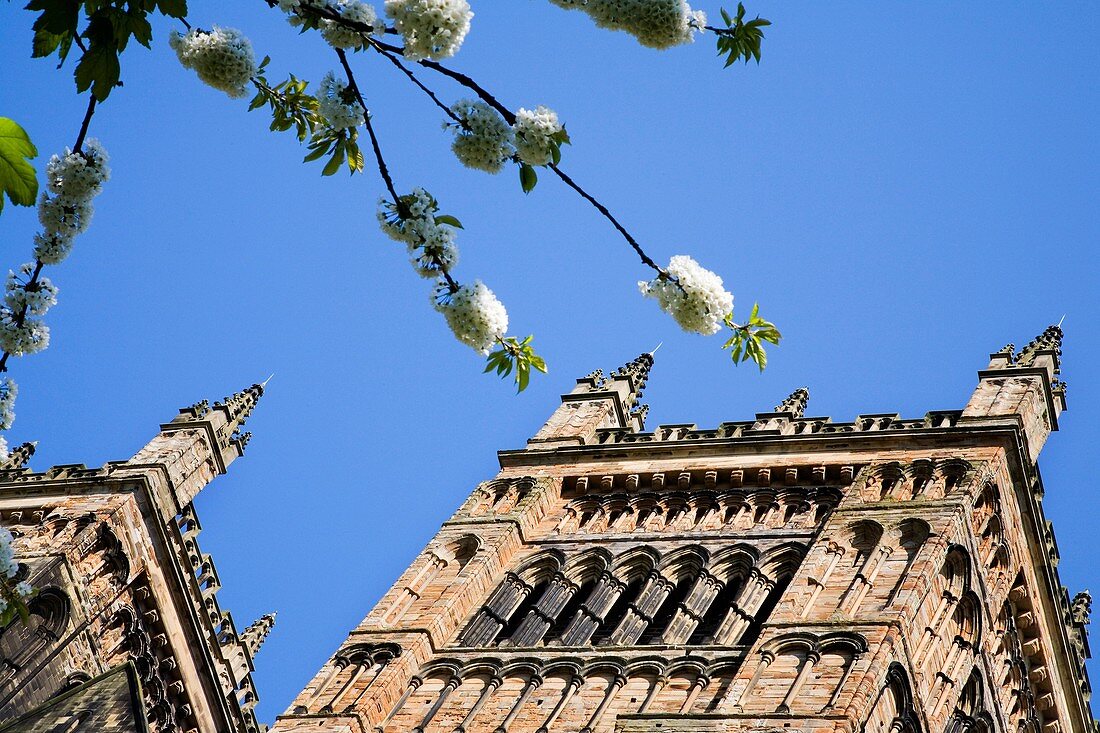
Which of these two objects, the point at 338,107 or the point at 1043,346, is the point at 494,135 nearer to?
the point at 338,107

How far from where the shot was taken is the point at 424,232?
9289 mm

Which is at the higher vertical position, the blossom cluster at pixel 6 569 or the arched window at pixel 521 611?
the arched window at pixel 521 611

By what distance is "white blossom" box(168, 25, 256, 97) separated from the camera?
9.17m

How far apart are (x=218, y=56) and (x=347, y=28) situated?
38.3 inches

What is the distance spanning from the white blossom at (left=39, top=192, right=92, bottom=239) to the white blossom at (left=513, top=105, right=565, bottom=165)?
254 cm

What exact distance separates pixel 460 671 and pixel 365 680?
1.61 metres

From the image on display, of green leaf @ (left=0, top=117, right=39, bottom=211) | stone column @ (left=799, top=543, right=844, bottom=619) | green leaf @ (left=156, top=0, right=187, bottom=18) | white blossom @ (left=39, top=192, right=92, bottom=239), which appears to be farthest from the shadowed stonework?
green leaf @ (left=0, top=117, right=39, bottom=211)

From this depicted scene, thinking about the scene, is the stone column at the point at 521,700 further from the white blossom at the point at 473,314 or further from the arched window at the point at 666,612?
the white blossom at the point at 473,314

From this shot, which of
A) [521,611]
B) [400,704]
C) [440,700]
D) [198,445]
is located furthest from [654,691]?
[198,445]

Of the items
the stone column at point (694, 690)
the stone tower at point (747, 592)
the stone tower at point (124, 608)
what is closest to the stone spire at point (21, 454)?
the stone tower at point (124, 608)

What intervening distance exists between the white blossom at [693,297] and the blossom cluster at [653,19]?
4.87 ft

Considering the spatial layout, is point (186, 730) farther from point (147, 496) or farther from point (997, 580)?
point (997, 580)

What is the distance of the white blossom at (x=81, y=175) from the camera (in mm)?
9352

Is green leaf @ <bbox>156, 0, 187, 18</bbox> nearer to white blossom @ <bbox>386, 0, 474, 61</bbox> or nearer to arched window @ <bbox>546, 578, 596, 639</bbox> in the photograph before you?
white blossom @ <bbox>386, 0, 474, 61</bbox>
